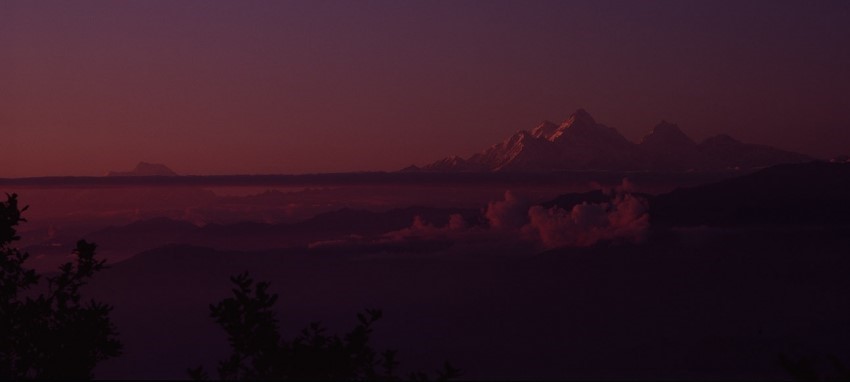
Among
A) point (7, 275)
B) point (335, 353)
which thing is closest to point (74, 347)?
point (7, 275)

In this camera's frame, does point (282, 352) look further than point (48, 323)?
No

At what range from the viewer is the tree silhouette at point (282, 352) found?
25141 millimetres

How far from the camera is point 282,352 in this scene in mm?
25234

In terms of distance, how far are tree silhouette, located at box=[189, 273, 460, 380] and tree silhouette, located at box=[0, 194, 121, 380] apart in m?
6.56

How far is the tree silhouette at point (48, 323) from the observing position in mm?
31953

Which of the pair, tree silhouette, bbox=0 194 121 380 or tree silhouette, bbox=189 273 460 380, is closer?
tree silhouette, bbox=189 273 460 380

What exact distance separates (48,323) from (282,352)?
1235 cm

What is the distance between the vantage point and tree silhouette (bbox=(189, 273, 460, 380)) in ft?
82.5

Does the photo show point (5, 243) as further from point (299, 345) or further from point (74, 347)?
point (299, 345)

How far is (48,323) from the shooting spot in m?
33.8

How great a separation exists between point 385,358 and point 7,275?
45.8ft

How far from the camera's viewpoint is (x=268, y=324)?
89.6 ft

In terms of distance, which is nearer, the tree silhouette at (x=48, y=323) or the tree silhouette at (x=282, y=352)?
the tree silhouette at (x=282, y=352)

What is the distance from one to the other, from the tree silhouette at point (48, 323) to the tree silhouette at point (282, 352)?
6.56 meters
